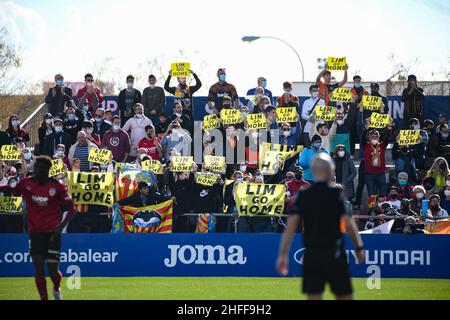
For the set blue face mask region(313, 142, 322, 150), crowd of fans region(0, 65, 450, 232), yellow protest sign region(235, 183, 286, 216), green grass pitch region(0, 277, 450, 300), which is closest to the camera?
green grass pitch region(0, 277, 450, 300)

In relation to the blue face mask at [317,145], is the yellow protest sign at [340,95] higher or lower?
higher

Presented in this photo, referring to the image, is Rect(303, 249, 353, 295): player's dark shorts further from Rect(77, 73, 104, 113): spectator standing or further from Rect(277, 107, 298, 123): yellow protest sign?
Rect(77, 73, 104, 113): spectator standing

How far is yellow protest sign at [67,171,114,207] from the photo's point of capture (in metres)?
23.4

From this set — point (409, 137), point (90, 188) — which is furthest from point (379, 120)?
point (90, 188)

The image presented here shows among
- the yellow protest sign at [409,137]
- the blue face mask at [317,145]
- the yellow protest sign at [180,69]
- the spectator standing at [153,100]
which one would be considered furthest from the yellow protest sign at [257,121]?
the yellow protest sign at [409,137]

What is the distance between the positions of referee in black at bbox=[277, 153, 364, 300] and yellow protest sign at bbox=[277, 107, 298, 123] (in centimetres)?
1542

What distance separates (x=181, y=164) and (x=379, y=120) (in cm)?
587

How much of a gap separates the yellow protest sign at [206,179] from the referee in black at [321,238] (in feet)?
43.2

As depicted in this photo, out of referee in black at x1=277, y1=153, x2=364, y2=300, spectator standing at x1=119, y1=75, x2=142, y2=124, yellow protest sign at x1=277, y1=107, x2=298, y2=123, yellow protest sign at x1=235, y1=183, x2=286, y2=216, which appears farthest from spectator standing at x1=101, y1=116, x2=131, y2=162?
referee in black at x1=277, y1=153, x2=364, y2=300

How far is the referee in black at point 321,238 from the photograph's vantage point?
1084 cm

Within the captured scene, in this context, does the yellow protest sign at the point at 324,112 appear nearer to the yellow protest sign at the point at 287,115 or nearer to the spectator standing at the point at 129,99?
the yellow protest sign at the point at 287,115

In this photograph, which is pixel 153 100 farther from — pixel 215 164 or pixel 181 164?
pixel 181 164

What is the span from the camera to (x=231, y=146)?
26.2 m
